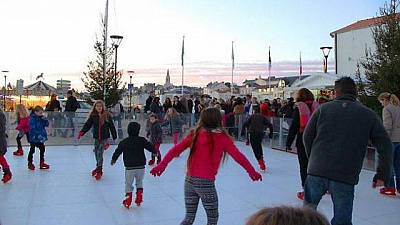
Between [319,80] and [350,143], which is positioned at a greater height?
[319,80]

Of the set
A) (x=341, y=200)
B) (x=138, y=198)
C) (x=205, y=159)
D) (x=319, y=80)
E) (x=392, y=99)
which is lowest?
(x=138, y=198)

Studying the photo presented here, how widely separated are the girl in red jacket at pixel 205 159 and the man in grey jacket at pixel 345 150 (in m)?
0.94

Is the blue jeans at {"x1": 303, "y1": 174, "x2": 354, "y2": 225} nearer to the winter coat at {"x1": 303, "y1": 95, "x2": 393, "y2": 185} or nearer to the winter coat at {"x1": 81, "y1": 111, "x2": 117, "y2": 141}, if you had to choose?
the winter coat at {"x1": 303, "y1": 95, "x2": 393, "y2": 185}

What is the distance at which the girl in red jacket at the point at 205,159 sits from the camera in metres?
4.07

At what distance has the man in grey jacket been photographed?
3.46 m

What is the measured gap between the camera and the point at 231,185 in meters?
7.84

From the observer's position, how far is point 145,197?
674cm

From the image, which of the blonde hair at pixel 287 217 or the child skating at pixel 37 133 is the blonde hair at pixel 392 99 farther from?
the child skating at pixel 37 133

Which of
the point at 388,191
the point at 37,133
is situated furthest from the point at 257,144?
the point at 37,133

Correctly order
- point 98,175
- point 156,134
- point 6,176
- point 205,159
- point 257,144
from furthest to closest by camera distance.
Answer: point 156,134
point 257,144
point 98,175
point 6,176
point 205,159

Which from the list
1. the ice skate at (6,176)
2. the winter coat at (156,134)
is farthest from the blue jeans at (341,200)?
the winter coat at (156,134)

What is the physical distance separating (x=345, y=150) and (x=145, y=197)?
3.95m

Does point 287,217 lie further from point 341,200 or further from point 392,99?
point 392,99

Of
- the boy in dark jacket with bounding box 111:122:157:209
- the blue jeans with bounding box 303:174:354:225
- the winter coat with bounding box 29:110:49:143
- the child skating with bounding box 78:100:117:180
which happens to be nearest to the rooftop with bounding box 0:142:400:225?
the boy in dark jacket with bounding box 111:122:157:209
